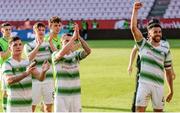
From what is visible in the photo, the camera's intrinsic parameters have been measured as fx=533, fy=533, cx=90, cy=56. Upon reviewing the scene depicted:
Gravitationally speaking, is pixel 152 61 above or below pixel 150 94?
above

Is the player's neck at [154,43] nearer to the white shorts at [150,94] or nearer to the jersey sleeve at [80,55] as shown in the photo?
the white shorts at [150,94]

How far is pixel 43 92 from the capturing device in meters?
12.4

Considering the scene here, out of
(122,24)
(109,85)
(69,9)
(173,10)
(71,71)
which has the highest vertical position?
(71,71)

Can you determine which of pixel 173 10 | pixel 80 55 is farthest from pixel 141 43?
pixel 173 10

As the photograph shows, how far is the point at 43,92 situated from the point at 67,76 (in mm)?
2523

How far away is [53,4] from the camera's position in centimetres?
5816

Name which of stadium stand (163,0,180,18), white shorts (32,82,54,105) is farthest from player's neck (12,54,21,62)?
stadium stand (163,0,180,18)

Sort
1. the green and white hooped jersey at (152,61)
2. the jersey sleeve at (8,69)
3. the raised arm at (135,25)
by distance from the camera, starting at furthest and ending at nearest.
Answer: the green and white hooped jersey at (152,61)
the raised arm at (135,25)
the jersey sleeve at (8,69)

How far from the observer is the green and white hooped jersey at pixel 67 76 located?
32.7ft

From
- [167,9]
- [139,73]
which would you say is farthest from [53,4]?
[139,73]

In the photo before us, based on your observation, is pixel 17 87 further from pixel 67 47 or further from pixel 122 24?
pixel 122 24

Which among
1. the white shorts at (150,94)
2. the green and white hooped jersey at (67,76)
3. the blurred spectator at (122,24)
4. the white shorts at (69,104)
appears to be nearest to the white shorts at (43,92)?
the green and white hooped jersey at (67,76)

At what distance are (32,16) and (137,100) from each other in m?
48.1

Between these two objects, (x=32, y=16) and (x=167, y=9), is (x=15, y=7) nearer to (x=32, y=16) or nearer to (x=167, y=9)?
(x=32, y=16)
